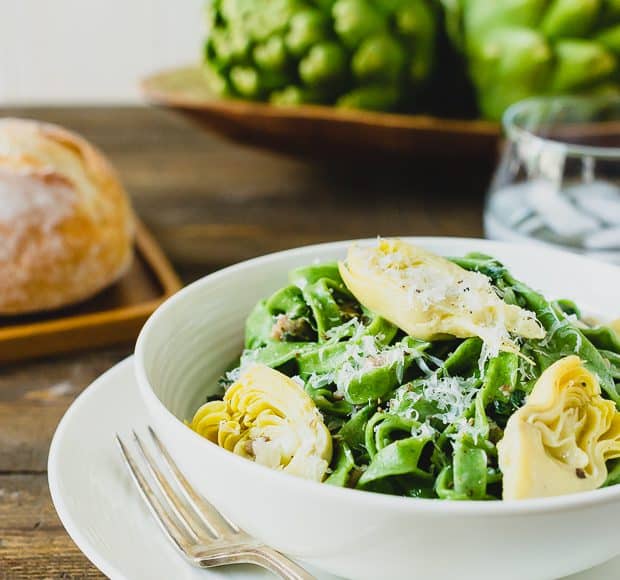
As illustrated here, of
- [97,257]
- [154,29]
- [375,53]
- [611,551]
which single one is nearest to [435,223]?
[375,53]

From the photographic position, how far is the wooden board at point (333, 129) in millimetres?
2105

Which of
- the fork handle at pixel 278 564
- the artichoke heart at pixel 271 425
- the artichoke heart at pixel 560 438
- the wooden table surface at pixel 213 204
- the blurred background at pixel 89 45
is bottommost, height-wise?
the blurred background at pixel 89 45

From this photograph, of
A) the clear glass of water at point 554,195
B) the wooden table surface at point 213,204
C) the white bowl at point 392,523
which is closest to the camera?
the white bowl at point 392,523

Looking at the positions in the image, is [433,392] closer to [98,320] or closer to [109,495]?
[109,495]

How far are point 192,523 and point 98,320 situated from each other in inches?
27.2

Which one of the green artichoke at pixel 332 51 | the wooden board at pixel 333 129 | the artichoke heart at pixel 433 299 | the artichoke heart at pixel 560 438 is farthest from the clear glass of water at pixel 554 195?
the artichoke heart at pixel 560 438

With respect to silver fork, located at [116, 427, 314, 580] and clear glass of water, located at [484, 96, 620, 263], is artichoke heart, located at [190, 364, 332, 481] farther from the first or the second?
clear glass of water, located at [484, 96, 620, 263]

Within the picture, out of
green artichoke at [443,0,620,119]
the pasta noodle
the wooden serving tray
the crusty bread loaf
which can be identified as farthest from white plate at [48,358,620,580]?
green artichoke at [443,0,620,119]

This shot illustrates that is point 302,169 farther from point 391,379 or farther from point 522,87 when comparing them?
point 391,379

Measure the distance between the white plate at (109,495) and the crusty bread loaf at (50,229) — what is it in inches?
19.1

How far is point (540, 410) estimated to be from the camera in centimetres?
85

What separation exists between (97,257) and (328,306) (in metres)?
0.73

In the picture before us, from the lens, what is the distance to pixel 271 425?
93 cm

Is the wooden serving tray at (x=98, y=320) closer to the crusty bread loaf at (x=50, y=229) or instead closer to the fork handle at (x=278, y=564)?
the crusty bread loaf at (x=50, y=229)
